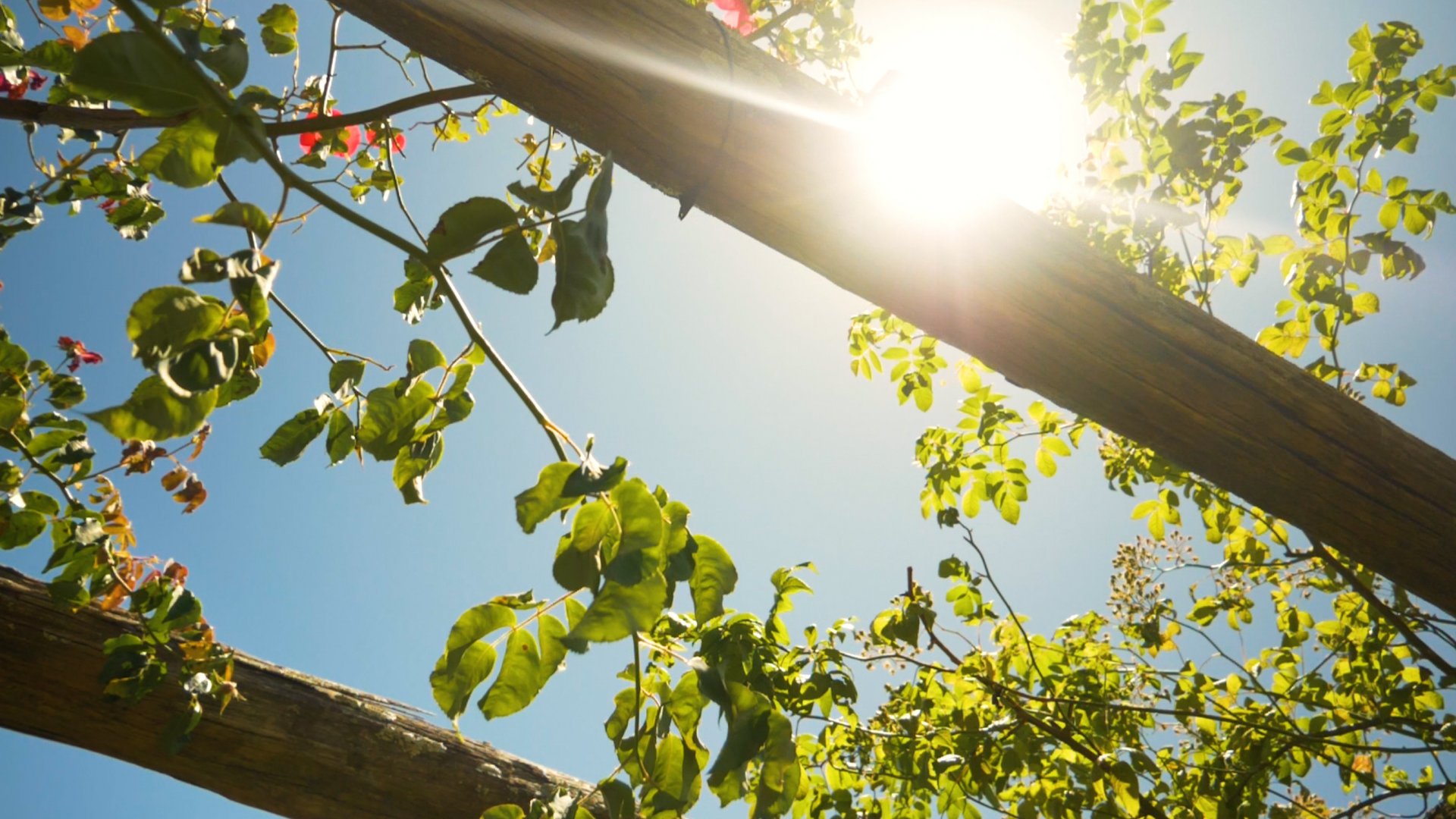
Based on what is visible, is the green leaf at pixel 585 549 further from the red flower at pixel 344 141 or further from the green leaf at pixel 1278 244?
the green leaf at pixel 1278 244

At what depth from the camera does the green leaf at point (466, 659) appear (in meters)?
0.74

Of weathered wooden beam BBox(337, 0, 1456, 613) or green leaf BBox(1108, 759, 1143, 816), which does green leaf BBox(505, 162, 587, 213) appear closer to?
weathered wooden beam BBox(337, 0, 1456, 613)

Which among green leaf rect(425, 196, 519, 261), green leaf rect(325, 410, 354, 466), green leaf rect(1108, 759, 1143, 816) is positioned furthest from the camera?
green leaf rect(1108, 759, 1143, 816)

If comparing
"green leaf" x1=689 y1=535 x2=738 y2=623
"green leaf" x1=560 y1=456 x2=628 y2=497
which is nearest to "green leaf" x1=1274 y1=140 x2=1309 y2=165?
"green leaf" x1=689 y1=535 x2=738 y2=623

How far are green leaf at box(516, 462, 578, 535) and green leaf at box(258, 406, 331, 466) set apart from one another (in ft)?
1.06

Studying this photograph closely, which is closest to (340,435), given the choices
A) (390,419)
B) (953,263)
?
(390,419)

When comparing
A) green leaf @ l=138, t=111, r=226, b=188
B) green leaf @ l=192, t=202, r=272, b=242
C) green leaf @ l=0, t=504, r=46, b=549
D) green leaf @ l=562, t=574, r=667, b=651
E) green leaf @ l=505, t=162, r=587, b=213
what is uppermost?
green leaf @ l=138, t=111, r=226, b=188

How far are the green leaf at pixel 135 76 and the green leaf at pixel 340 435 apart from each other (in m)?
0.38

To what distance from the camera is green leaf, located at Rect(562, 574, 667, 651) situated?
0.64m

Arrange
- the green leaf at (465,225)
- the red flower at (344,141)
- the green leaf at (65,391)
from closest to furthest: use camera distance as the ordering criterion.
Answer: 1. the green leaf at (465,225)
2. the green leaf at (65,391)
3. the red flower at (344,141)

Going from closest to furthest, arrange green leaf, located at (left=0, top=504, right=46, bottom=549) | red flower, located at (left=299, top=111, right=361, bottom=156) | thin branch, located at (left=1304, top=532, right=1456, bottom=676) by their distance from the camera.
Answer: green leaf, located at (left=0, top=504, right=46, bottom=549) < thin branch, located at (left=1304, top=532, right=1456, bottom=676) < red flower, located at (left=299, top=111, right=361, bottom=156)

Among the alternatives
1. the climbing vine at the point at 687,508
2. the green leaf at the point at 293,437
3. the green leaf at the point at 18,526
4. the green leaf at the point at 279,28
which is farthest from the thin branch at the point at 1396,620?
the green leaf at the point at 18,526

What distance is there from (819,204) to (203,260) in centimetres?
65

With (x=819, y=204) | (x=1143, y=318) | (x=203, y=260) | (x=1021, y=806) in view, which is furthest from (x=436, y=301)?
(x=1021, y=806)
